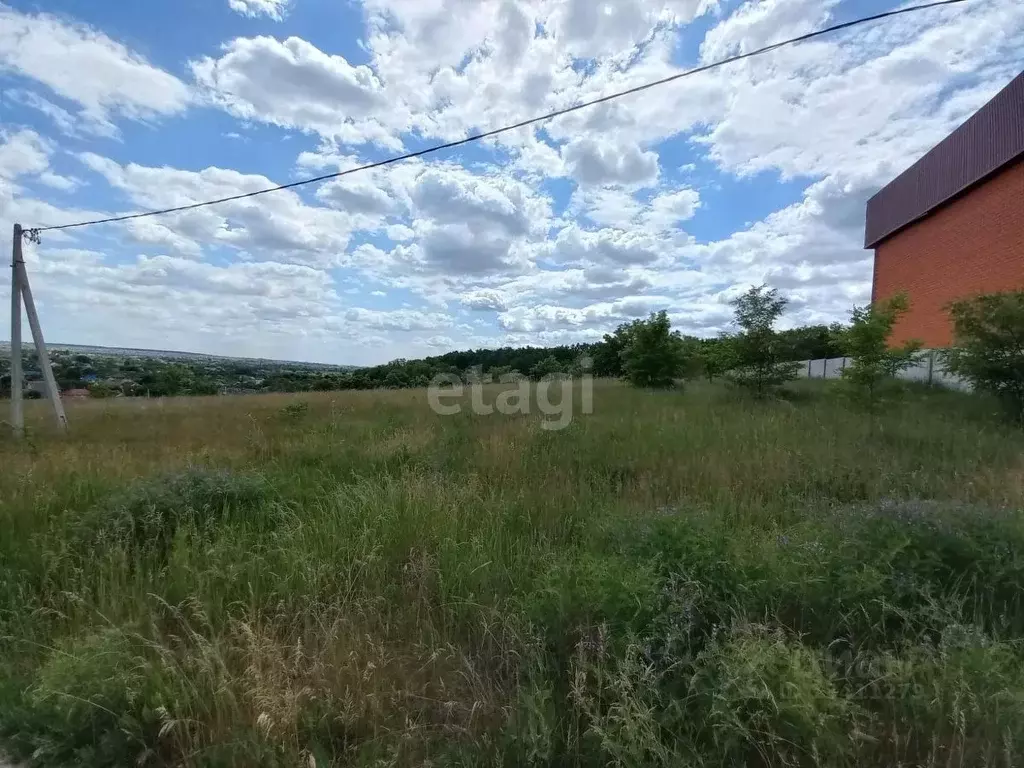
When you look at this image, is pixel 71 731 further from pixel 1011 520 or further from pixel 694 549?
pixel 1011 520

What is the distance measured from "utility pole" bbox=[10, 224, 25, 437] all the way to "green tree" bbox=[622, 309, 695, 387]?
1660 centimetres

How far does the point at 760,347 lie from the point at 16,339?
15.4 m

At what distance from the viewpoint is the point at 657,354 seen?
1908 centimetres

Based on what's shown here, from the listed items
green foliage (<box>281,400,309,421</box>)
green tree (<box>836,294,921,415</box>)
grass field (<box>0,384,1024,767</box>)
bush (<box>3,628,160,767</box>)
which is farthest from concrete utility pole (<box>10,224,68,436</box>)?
green tree (<box>836,294,921,415</box>)

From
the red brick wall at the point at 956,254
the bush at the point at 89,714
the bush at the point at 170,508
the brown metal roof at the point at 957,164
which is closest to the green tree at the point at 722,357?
the red brick wall at the point at 956,254

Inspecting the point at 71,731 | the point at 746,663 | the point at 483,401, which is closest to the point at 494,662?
the point at 746,663

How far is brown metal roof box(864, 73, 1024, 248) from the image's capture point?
45.5 feet

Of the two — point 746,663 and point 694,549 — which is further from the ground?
point 694,549

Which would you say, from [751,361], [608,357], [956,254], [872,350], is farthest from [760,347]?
[608,357]

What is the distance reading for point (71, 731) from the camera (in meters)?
2.15

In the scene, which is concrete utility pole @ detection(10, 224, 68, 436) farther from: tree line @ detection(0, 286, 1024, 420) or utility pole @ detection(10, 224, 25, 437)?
tree line @ detection(0, 286, 1024, 420)

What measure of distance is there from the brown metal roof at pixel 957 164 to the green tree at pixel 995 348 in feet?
21.0

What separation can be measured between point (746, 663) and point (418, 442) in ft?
19.8

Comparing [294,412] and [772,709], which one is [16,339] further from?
[772,709]
